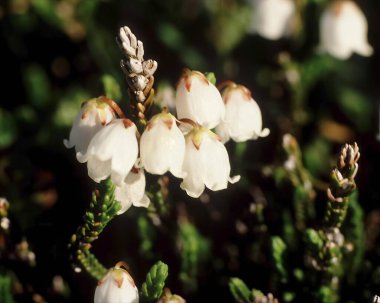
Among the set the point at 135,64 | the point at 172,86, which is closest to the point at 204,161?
the point at 135,64

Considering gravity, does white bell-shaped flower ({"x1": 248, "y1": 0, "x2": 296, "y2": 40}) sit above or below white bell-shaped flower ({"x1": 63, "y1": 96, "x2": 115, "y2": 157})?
below

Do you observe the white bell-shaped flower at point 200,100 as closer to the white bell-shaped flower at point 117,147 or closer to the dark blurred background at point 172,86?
the white bell-shaped flower at point 117,147

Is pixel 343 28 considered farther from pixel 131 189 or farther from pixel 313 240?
pixel 131 189

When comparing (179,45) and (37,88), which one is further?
(179,45)

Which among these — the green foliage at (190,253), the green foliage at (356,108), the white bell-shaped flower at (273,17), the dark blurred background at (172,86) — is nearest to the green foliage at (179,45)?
the dark blurred background at (172,86)

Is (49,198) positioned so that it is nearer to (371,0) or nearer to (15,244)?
(15,244)

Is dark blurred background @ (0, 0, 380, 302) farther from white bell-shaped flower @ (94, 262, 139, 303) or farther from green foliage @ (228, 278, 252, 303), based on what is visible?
white bell-shaped flower @ (94, 262, 139, 303)

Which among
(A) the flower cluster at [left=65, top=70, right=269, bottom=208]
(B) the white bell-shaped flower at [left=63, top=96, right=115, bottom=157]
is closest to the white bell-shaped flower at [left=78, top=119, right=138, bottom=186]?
(A) the flower cluster at [left=65, top=70, right=269, bottom=208]
